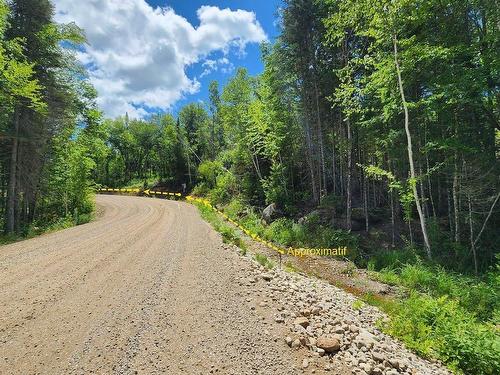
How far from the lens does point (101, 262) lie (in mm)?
8570

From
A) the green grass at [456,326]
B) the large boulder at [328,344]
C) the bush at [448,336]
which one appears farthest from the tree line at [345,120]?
the large boulder at [328,344]

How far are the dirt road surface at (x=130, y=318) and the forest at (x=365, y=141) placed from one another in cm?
327

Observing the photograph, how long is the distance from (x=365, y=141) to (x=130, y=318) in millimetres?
15944

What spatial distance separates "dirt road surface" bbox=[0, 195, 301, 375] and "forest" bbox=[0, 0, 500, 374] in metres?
3.27

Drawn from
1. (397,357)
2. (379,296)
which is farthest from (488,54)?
(397,357)

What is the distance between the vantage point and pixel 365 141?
17547 millimetres

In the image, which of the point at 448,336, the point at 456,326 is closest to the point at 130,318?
the point at 448,336

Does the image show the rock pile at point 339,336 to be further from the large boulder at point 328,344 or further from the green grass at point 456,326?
the green grass at point 456,326

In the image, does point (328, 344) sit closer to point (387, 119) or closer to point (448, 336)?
point (448, 336)

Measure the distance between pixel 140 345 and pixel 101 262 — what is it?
490 cm

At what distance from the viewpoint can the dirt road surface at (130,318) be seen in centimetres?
407

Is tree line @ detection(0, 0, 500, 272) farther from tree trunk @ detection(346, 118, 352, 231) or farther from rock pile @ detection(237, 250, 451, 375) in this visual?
rock pile @ detection(237, 250, 451, 375)

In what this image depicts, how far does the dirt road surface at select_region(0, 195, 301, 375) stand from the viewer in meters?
4.07

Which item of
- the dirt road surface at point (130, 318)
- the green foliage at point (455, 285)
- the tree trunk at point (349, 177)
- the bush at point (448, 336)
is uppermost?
the tree trunk at point (349, 177)
